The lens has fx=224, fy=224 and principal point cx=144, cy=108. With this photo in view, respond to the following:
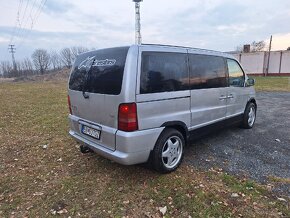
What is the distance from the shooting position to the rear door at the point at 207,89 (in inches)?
151

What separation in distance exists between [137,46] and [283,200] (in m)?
2.75

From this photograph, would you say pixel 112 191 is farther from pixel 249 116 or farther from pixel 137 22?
pixel 137 22

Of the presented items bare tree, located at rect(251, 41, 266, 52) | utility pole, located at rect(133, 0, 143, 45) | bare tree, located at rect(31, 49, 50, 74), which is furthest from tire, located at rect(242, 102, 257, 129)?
bare tree, located at rect(31, 49, 50, 74)

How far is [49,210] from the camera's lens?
2.75m

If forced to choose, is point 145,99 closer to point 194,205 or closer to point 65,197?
point 194,205

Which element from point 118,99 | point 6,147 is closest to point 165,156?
point 118,99

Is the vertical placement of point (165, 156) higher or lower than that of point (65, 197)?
higher

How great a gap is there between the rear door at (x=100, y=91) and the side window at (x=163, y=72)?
0.32 meters

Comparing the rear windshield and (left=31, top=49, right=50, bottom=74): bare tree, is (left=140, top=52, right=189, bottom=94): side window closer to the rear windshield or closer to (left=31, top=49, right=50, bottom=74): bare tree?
the rear windshield

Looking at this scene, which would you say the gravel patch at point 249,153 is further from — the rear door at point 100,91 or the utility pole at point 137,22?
the utility pole at point 137,22

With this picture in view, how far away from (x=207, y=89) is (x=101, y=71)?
1997mm

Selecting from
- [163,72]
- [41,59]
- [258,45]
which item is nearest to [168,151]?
[163,72]

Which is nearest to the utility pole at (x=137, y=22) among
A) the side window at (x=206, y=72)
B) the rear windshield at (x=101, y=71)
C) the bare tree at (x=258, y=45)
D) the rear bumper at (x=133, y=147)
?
the bare tree at (x=258, y=45)

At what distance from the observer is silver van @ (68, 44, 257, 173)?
9.66 ft
